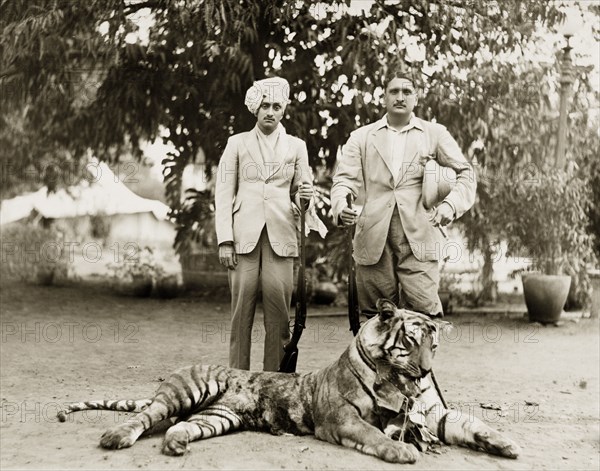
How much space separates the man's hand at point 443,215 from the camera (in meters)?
4.42

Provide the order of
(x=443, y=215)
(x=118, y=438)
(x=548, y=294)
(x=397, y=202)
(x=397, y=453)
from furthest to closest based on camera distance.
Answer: (x=548, y=294)
(x=397, y=202)
(x=443, y=215)
(x=118, y=438)
(x=397, y=453)

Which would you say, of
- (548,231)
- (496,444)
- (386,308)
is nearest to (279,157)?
(386,308)

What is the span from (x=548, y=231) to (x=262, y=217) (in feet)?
22.9

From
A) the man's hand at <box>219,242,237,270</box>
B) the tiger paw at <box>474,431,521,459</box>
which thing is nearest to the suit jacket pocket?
the man's hand at <box>219,242,237,270</box>

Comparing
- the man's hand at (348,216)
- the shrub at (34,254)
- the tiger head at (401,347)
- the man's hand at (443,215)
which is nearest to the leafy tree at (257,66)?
the shrub at (34,254)

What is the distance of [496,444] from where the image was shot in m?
4.21

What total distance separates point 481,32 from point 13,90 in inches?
267

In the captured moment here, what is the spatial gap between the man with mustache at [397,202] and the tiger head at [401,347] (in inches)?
19.8

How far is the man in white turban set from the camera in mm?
5121

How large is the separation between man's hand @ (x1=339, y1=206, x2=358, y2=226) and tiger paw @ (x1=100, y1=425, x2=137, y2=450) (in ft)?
5.56

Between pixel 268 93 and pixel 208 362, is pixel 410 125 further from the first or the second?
pixel 208 362

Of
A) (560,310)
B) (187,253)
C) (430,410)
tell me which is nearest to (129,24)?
(187,253)

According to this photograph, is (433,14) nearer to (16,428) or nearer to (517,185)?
(517,185)

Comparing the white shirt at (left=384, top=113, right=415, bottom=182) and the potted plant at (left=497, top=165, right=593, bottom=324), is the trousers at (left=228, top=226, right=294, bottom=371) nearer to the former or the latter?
the white shirt at (left=384, top=113, right=415, bottom=182)
